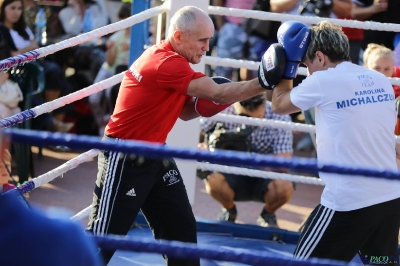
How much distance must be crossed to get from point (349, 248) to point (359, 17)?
344 cm

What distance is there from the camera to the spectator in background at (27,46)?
6.28m

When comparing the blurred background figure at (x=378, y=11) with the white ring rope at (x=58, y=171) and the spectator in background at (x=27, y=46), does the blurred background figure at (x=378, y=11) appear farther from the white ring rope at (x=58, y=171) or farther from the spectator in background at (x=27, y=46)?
the white ring rope at (x=58, y=171)

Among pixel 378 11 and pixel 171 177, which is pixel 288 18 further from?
pixel 378 11

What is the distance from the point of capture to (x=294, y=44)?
319cm

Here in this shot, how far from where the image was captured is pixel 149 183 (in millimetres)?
3443

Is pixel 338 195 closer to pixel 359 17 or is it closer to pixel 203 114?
pixel 203 114

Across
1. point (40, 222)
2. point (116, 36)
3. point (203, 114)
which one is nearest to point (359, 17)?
point (116, 36)

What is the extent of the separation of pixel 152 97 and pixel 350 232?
1049mm

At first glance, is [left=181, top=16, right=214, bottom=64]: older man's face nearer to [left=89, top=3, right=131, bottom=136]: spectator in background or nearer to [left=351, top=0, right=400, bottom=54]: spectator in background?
[left=351, top=0, right=400, bottom=54]: spectator in background

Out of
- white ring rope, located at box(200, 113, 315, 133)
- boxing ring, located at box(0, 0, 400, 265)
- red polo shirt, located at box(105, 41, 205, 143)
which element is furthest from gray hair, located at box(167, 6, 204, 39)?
white ring rope, located at box(200, 113, 315, 133)

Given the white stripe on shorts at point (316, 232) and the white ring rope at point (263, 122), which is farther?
the white ring rope at point (263, 122)

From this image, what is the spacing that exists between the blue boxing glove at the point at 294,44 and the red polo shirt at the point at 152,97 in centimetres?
40

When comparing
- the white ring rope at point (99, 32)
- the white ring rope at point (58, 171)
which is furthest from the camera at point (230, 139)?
the white ring rope at point (58, 171)

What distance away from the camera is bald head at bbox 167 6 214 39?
11.3 ft
